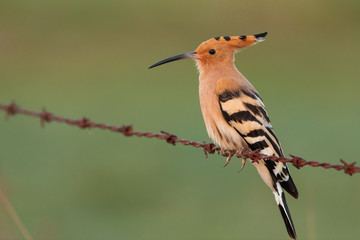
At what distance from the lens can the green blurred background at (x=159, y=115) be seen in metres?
7.63

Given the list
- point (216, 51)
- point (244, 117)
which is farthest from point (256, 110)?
point (216, 51)

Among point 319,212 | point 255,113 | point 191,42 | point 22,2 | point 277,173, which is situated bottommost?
point 319,212

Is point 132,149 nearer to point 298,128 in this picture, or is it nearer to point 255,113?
point 298,128

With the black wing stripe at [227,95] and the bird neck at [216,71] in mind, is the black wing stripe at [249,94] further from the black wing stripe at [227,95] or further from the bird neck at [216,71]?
the bird neck at [216,71]

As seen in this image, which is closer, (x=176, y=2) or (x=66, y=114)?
(x=66, y=114)

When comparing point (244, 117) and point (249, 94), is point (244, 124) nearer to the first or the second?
point (244, 117)

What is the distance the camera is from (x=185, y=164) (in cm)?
962

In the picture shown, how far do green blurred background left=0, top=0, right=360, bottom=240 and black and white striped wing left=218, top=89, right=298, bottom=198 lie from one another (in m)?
0.63

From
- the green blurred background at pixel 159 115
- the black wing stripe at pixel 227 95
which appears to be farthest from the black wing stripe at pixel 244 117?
the green blurred background at pixel 159 115

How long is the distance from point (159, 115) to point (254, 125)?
826cm

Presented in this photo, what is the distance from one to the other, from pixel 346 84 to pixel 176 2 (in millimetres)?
4126

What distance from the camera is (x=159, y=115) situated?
12.0 meters

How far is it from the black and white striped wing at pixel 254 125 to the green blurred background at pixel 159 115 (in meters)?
0.63

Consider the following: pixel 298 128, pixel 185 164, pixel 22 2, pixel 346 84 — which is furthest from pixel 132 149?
pixel 22 2
